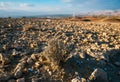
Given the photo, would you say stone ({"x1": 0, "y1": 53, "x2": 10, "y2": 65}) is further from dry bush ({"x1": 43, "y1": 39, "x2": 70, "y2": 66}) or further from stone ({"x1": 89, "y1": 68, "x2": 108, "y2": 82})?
stone ({"x1": 89, "y1": 68, "x2": 108, "y2": 82})

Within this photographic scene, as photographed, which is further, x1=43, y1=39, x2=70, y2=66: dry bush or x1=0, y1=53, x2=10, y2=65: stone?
x1=0, y1=53, x2=10, y2=65: stone

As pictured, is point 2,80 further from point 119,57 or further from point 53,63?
point 119,57

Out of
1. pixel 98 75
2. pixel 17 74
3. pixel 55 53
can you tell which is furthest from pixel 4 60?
pixel 98 75

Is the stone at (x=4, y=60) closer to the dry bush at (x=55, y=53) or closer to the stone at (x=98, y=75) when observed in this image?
the dry bush at (x=55, y=53)

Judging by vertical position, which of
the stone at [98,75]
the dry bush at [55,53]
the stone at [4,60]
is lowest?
the stone at [98,75]

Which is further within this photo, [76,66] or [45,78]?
[76,66]

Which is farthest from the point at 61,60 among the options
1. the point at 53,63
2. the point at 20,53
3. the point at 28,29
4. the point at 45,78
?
the point at 28,29

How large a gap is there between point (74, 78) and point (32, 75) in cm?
140

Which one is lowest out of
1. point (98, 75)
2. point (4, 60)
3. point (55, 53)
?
point (98, 75)

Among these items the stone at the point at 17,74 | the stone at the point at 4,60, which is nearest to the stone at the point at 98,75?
the stone at the point at 17,74

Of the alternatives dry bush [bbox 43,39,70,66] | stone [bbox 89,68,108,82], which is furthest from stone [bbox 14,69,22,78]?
stone [bbox 89,68,108,82]

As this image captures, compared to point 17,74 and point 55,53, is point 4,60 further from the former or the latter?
point 55,53

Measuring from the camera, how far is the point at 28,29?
17.1 meters

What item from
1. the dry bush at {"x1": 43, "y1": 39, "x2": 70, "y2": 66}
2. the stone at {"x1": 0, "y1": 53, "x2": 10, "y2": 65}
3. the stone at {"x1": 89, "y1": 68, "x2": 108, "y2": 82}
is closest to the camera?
the stone at {"x1": 89, "y1": 68, "x2": 108, "y2": 82}
